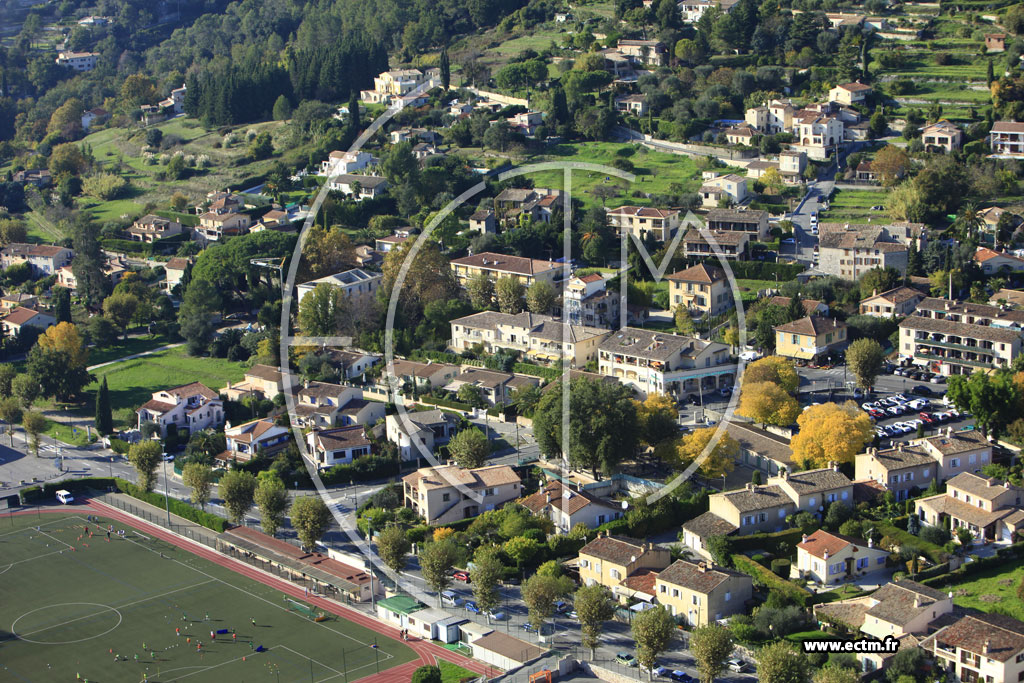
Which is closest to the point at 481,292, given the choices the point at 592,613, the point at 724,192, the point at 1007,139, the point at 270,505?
the point at 724,192

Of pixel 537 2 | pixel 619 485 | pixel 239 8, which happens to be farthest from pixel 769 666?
pixel 239 8

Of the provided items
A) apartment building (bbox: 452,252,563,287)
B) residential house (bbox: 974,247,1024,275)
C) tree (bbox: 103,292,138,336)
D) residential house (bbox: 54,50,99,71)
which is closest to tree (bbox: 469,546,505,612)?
apartment building (bbox: 452,252,563,287)

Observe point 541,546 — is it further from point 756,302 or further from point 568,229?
point 568,229

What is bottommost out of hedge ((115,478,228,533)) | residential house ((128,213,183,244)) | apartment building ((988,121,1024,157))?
hedge ((115,478,228,533))

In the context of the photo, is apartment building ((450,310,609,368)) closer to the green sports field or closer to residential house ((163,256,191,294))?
the green sports field

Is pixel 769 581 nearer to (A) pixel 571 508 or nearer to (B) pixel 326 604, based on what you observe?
(A) pixel 571 508

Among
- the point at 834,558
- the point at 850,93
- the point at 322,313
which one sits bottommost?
the point at 834,558
